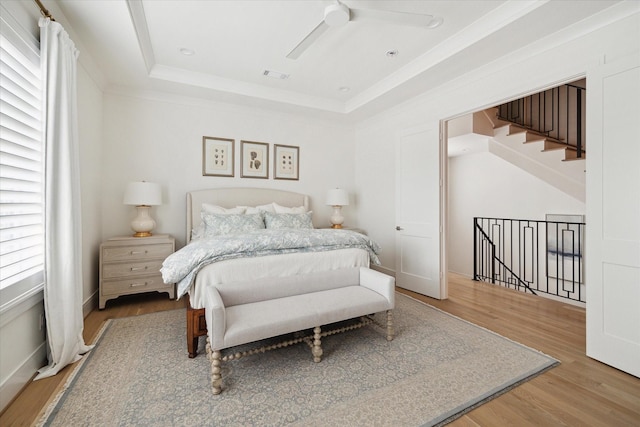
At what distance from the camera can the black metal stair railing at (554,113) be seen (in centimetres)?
505

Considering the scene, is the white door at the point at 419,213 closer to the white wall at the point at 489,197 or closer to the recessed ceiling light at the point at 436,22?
the recessed ceiling light at the point at 436,22

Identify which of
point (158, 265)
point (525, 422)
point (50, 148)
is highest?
point (50, 148)

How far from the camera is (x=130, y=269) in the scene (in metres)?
3.32

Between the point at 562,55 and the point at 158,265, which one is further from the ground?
the point at 562,55

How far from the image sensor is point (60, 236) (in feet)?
6.84

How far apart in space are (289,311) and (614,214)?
2.47 m

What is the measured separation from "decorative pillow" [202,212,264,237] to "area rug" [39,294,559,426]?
1.15 metres

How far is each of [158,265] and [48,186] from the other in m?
1.69

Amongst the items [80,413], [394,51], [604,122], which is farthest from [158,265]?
[604,122]

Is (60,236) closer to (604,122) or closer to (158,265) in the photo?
(158,265)

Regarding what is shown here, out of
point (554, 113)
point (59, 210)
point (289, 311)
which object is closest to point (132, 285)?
point (59, 210)

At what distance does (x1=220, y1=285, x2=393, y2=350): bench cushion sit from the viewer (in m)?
1.93

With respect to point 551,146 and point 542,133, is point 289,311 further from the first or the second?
point 542,133

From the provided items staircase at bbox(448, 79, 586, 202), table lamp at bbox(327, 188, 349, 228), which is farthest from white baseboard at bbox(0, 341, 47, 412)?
staircase at bbox(448, 79, 586, 202)
